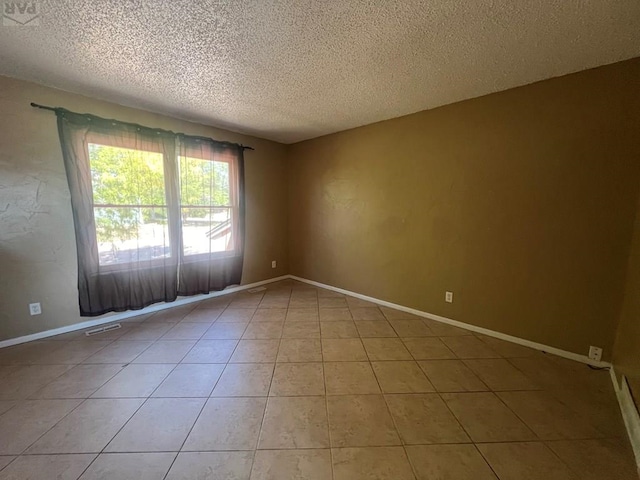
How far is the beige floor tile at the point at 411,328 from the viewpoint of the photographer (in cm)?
256

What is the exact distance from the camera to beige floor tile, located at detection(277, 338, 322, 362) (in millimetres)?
2127

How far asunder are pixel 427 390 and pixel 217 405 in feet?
4.74

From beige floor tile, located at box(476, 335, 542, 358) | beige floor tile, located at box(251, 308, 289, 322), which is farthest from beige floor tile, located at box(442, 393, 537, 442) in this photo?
beige floor tile, located at box(251, 308, 289, 322)

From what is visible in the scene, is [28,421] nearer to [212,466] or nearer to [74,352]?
[74,352]

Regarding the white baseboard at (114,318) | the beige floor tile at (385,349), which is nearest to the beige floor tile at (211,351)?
the white baseboard at (114,318)

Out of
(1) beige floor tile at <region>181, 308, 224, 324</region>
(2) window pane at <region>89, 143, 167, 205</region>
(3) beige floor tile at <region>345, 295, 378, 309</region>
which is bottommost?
(1) beige floor tile at <region>181, 308, 224, 324</region>

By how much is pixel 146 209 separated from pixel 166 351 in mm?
1631

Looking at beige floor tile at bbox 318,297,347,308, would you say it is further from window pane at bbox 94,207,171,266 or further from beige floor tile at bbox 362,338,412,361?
window pane at bbox 94,207,171,266

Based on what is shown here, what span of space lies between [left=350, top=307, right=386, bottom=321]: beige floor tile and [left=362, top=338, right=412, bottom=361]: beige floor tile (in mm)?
503

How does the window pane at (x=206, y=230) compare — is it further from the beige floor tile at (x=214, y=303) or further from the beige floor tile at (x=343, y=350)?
the beige floor tile at (x=343, y=350)

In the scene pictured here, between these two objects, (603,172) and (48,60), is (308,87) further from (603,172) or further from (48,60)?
(603,172)

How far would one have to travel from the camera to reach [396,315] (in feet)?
9.91

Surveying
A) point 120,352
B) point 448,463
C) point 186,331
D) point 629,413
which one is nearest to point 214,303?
point 186,331

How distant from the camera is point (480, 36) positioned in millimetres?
1597
